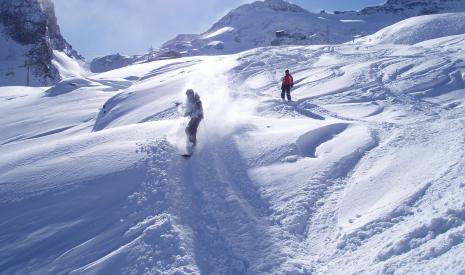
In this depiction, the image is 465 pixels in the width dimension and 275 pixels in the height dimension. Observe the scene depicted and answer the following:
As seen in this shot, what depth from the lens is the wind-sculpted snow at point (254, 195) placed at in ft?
22.7

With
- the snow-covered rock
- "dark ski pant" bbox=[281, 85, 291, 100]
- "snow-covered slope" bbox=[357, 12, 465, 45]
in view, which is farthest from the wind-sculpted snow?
the snow-covered rock

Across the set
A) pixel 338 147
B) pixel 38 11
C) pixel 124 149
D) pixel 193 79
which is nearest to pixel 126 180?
pixel 124 149

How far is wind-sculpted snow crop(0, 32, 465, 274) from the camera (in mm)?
6914

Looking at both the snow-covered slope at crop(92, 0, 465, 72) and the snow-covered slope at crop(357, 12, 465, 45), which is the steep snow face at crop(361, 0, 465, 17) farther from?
the snow-covered slope at crop(357, 12, 465, 45)

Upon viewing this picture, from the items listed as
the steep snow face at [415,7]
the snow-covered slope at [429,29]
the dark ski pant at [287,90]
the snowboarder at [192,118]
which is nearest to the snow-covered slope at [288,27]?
the steep snow face at [415,7]

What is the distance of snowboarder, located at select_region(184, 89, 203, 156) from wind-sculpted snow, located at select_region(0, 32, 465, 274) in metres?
0.29

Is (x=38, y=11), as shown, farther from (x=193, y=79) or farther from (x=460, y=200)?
(x=460, y=200)

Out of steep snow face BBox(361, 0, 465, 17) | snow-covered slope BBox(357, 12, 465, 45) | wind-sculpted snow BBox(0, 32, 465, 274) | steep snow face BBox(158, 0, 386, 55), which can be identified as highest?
steep snow face BBox(361, 0, 465, 17)

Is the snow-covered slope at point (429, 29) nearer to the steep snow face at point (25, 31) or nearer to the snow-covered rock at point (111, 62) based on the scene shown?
the steep snow face at point (25, 31)

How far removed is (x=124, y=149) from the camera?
36.1ft

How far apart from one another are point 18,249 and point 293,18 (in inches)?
7155

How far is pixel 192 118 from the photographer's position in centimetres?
1273

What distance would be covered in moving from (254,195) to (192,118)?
4417 millimetres

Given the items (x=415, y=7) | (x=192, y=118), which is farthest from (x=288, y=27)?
(x=192, y=118)
